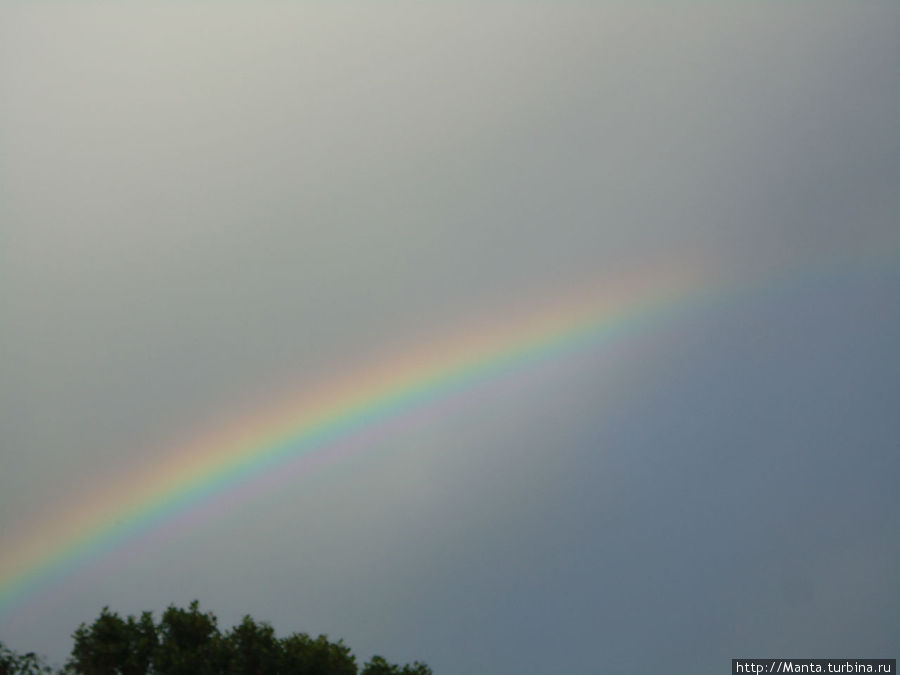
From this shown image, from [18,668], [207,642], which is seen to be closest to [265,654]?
[207,642]

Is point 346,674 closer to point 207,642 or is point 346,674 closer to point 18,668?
point 207,642

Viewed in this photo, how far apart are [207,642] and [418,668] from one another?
25.2 ft

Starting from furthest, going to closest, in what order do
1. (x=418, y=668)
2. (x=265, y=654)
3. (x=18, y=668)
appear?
(x=418, y=668) < (x=265, y=654) < (x=18, y=668)

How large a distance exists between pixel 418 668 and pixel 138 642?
9.75m

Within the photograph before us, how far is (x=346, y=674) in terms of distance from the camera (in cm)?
3400

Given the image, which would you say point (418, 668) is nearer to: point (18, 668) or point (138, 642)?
point (138, 642)

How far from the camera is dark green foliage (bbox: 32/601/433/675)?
33.1 m

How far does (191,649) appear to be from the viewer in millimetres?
33281

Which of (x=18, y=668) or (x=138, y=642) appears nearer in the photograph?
(x=18, y=668)

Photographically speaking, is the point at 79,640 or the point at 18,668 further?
the point at 79,640

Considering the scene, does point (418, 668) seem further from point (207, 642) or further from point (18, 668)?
point (18, 668)

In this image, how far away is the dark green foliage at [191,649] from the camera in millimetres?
33094

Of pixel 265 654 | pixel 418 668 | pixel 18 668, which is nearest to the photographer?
pixel 18 668

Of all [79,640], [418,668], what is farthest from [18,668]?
[418,668]
